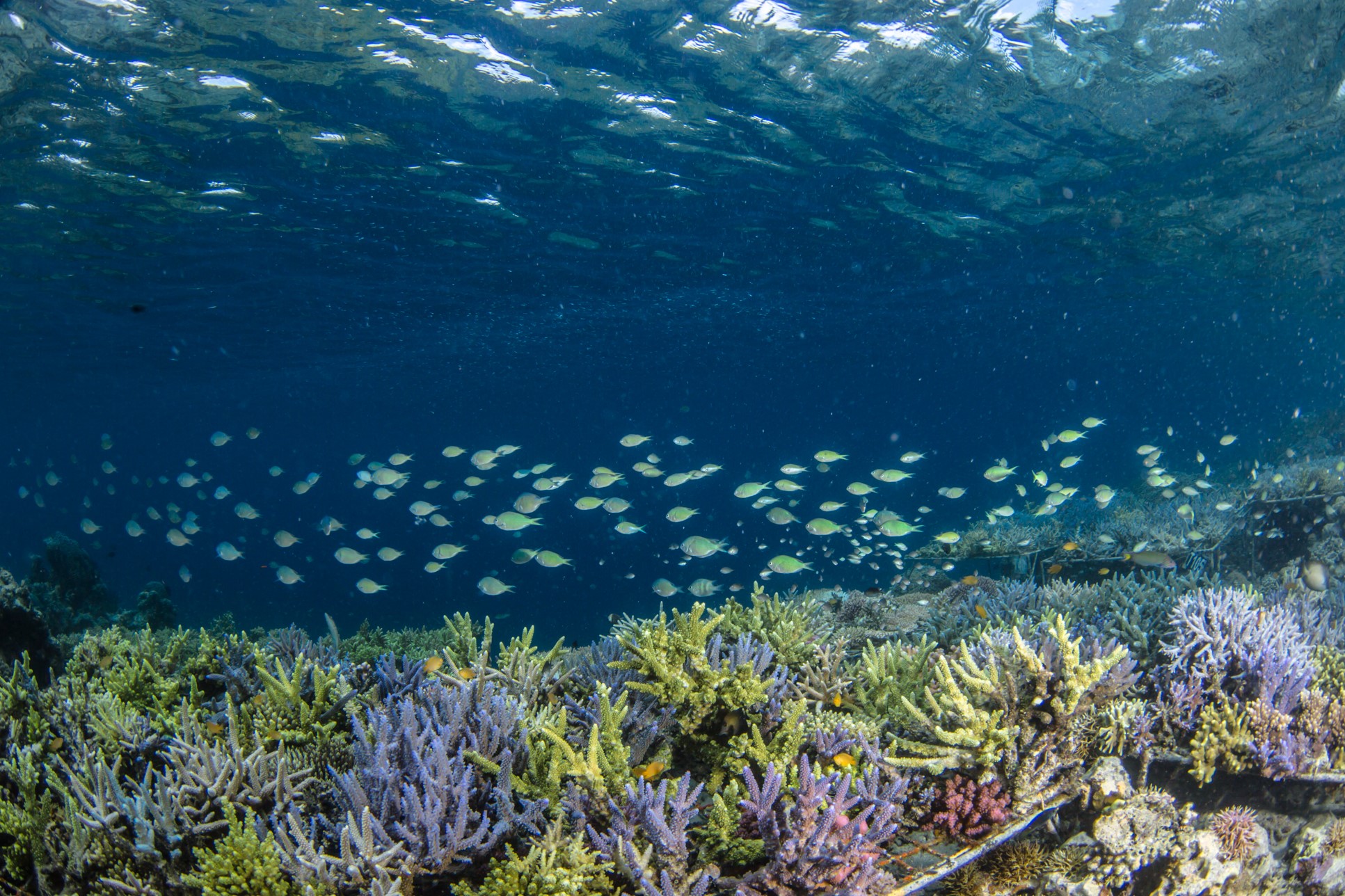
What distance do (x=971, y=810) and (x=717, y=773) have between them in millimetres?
1360

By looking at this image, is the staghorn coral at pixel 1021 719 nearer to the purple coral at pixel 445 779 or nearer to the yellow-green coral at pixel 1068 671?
the yellow-green coral at pixel 1068 671

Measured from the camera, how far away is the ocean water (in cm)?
1236

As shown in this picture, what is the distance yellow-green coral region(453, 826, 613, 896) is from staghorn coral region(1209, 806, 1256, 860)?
358 centimetres

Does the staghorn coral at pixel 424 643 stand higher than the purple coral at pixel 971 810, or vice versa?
the purple coral at pixel 971 810

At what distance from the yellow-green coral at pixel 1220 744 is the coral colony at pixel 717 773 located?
0.02m

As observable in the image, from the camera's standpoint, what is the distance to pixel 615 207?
19750 mm

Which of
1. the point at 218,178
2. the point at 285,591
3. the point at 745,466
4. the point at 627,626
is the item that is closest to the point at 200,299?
the point at 218,178

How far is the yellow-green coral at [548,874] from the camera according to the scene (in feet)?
9.49

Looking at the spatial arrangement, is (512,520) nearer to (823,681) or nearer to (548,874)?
(823,681)

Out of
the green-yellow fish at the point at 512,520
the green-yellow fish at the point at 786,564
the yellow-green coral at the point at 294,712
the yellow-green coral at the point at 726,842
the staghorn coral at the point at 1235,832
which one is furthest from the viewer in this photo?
Result: the green-yellow fish at the point at 512,520

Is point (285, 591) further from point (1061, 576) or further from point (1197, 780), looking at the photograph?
point (1197, 780)

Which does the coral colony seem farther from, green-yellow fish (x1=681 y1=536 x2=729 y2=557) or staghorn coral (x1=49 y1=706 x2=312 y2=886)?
green-yellow fish (x1=681 y1=536 x2=729 y2=557)

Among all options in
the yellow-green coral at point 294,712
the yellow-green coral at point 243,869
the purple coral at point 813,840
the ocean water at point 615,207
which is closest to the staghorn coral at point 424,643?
the yellow-green coral at point 294,712

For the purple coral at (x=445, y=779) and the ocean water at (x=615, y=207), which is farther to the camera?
the ocean water at (x=615, y=207)
